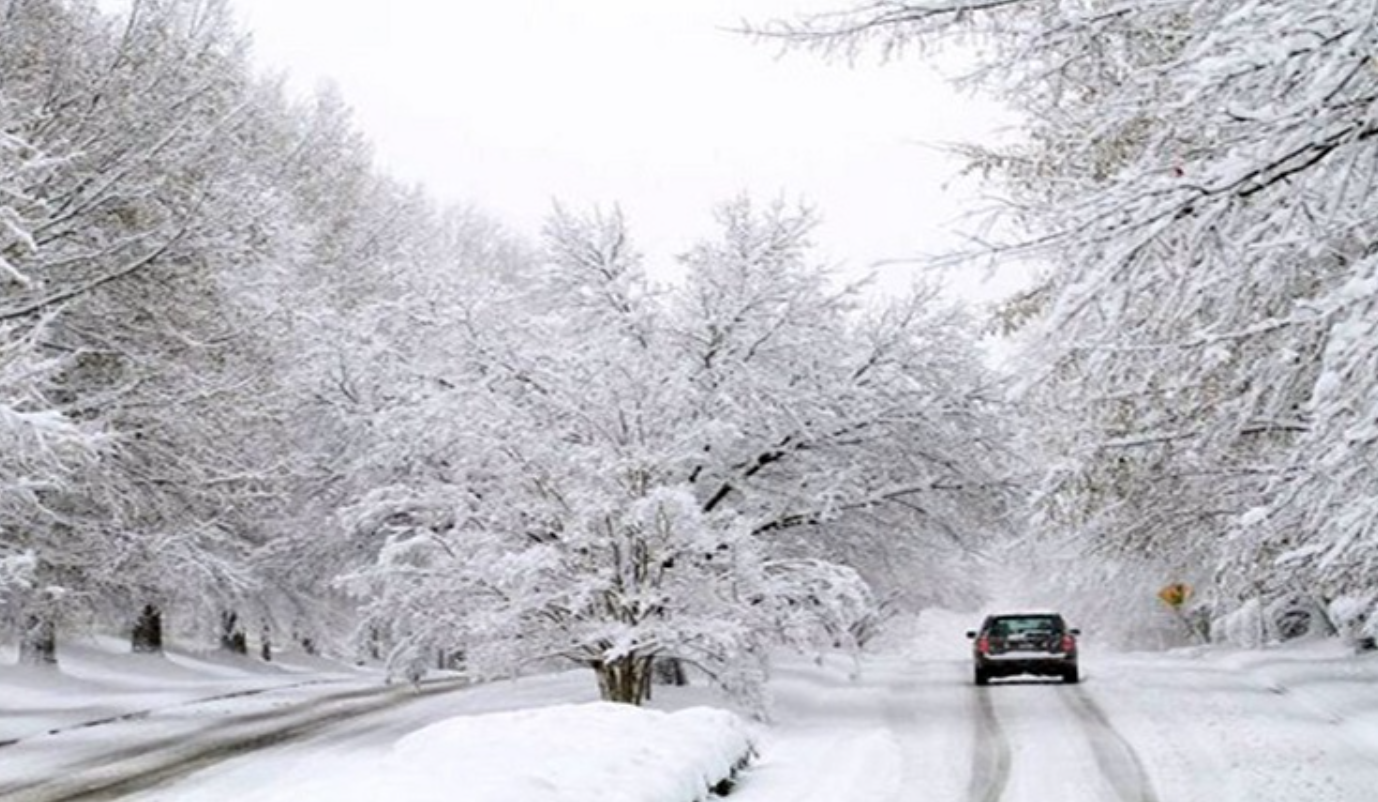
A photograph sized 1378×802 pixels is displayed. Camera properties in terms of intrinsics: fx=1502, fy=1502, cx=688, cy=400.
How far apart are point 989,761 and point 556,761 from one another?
6461mm

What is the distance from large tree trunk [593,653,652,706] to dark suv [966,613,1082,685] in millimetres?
8465

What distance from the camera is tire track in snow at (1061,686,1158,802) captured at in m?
13.0

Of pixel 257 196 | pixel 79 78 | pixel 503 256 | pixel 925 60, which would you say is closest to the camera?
pixel 925 60

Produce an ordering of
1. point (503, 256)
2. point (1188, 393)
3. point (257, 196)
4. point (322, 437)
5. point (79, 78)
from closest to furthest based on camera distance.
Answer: point (1188, 393), point (79, 78), point (257, 196), point (322, 437), point (503, 256)

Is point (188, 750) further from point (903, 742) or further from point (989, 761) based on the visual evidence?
point (989, 761)

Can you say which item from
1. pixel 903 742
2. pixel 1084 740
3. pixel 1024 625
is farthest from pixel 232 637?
pixel 1084 740

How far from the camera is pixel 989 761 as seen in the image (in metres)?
15.2

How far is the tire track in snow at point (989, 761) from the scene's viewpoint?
1312 centimetres

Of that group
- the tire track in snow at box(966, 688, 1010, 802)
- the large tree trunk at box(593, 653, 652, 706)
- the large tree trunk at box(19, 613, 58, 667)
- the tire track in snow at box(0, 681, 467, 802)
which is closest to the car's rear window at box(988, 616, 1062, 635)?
the tire track in snow at box(966, 688, 1010, 802)

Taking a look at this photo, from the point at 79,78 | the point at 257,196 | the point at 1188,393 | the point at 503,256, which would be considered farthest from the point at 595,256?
the point at 503,256

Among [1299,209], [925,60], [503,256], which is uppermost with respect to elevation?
[503,256]

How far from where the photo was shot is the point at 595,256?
2211 cm

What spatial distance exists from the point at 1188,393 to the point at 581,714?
6120 mm

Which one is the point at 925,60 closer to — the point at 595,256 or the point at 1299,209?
the point at 1299,209
